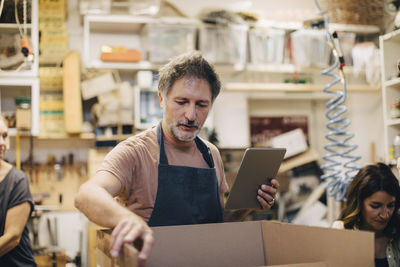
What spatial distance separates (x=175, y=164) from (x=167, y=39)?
2.73 metres

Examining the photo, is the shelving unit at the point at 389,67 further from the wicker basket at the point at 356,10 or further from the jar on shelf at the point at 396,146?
the wicker basket at the point at 356,10

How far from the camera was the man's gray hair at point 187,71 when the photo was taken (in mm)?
1640

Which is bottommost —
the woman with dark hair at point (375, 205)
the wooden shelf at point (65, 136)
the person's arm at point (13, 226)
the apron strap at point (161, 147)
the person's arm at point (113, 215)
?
the person's arm at point (13, 226)

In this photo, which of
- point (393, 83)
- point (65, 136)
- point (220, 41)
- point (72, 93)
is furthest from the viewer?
point (220, 41)

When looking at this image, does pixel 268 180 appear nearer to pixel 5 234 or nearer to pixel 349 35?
pixel 5 234

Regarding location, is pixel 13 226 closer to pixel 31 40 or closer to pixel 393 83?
pixel 31 40

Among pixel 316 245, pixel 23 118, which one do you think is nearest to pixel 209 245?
pixel 316 245

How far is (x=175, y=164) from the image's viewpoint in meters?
→ 1.69

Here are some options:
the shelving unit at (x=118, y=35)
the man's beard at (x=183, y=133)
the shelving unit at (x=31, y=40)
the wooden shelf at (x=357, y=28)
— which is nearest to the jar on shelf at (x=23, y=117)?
the shelving unit at (x=31, y=40)

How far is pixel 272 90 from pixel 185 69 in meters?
3.09

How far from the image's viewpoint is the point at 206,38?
4328mm

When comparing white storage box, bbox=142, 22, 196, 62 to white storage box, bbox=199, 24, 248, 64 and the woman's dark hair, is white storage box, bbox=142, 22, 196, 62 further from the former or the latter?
the woman's dark hair

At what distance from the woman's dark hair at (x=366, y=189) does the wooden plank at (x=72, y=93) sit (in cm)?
257

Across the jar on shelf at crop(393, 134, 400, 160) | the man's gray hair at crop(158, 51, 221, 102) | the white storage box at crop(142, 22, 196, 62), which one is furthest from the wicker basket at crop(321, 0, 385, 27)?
the man's gray hair at crop(158, 51, 221, 102)
